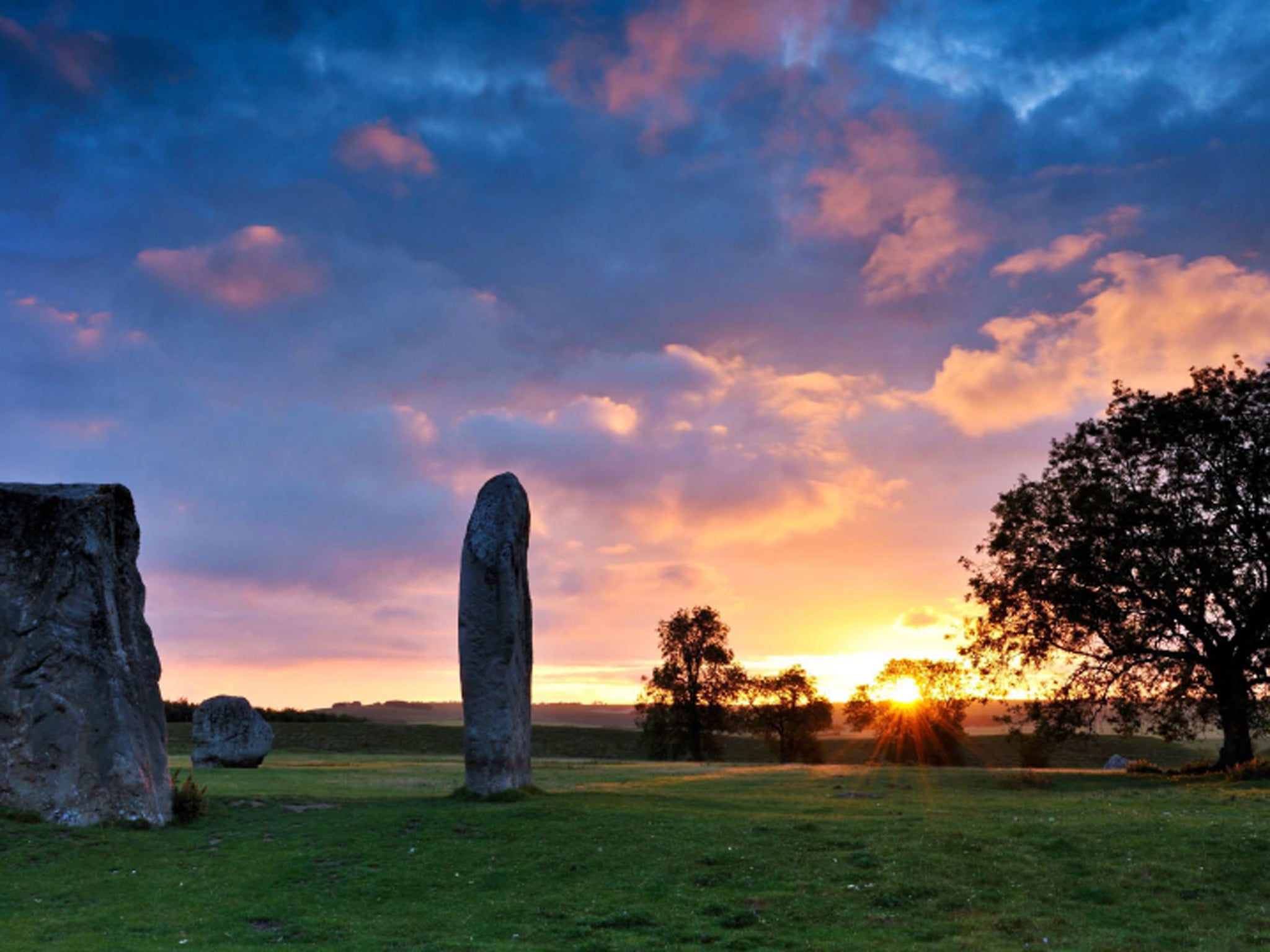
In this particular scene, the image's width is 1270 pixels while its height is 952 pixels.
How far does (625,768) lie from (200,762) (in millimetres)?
19711

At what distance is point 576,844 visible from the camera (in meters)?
20.6

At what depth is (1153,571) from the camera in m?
36.7

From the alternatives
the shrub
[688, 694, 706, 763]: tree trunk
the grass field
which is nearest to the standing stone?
the grass field

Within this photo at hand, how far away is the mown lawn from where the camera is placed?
15211mm

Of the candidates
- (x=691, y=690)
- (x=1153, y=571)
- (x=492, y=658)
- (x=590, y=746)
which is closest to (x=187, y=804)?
(x=492, y=658)


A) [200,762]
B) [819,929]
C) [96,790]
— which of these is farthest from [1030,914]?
[200,762]

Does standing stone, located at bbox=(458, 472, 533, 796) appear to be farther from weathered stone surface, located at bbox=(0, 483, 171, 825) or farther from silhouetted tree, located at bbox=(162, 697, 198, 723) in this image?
silhouetted tree, located at bbox=(162, 697, 198, 723)

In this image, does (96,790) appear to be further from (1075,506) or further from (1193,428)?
(1193,428)

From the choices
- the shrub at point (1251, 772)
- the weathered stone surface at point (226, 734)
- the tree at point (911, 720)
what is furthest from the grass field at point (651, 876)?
the tree at point (911, 720)

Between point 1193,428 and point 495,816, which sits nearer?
point 495,816

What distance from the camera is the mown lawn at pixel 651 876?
15.2 metres

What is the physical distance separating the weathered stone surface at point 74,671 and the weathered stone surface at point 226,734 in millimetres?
20165

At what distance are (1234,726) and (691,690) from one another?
132 feet

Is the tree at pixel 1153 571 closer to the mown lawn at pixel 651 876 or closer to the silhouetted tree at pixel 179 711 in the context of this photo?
the mown lawn at pixel 651 876
